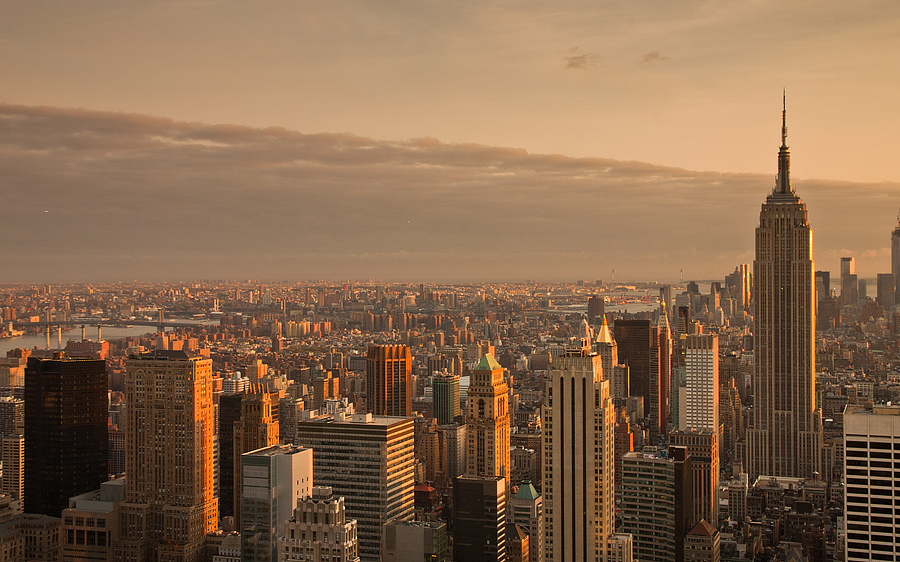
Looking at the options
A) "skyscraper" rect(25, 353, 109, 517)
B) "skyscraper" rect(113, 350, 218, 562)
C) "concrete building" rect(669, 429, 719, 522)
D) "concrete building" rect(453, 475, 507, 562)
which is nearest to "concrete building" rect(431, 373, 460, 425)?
"concrete building" rect(669, 429, 719, 522)

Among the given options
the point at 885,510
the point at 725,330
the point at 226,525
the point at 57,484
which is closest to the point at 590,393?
the point at 885,510

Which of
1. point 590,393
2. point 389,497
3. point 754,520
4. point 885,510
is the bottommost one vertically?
point 754,520

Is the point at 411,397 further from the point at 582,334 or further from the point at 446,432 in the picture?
the point at 582,334

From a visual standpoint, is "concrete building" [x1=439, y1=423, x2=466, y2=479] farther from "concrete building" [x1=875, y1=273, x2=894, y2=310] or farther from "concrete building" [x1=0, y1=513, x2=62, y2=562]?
"concrete building" [x1=875, y1=273, x2=894, y2=310]

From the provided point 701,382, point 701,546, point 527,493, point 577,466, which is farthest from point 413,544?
point 701,382

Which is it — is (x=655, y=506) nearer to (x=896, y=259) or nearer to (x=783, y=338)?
(x=896, y=259)

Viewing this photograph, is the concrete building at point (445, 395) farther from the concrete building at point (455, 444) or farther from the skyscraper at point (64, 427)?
the skyscraper at point (64, 427)
